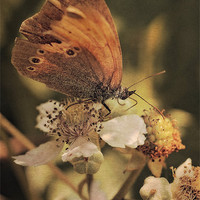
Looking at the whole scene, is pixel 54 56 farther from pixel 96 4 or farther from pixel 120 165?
pixel 120 165

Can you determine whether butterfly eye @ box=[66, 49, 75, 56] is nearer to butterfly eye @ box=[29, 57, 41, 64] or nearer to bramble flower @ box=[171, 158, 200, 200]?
butterfly eye @ box=[29, 57, 41, 64]

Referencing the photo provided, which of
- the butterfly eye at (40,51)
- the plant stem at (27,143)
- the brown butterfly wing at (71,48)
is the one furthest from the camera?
the plant stem at (27,143)

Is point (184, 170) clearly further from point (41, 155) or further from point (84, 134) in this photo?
point (41, 155)

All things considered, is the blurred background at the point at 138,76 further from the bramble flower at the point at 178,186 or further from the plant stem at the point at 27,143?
the bramble flower at the point at 178,186

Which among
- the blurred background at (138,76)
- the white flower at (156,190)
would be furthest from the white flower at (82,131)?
the blurred background at (138,76)

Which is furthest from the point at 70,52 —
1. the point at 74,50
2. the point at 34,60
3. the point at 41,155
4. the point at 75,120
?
the point at 41,155

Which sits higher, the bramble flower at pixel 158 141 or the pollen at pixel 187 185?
the bramble flower at pixel 158 141

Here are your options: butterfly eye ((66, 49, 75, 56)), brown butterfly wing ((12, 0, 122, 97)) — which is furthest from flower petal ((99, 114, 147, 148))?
butterfly eye ((66, 49, 75, 56))
